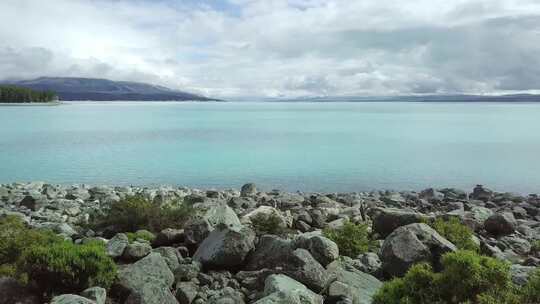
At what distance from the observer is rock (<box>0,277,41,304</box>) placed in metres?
9.17

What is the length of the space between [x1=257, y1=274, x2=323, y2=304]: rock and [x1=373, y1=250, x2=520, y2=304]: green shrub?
1.09 meters

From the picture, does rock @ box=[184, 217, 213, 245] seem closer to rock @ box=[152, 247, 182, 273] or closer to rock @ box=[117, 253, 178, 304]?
rock @ box=[152, 247, 182, 273]

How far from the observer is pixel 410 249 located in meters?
11.4

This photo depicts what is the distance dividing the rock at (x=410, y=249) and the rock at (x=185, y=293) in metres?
4.26

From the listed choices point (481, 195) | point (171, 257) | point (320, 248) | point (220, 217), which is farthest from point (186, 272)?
point (481, 195)

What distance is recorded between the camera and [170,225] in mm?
15805

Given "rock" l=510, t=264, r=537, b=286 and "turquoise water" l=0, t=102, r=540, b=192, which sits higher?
"rock" l=510, t=264, r=537, b=286

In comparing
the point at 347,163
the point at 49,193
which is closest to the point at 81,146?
the point at 347,163

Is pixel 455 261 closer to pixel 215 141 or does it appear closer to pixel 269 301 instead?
pixel 269 301

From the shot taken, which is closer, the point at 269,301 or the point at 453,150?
the point at 269,301

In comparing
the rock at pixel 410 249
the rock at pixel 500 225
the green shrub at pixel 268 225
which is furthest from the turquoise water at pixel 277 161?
the rock at pixel 410 249

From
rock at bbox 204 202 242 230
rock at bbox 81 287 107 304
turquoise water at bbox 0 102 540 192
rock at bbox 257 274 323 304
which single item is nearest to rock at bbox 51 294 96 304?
rock at bbox 81 287 107 304

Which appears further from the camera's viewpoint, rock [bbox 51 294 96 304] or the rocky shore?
the rocky shore

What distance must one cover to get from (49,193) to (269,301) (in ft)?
71.1
